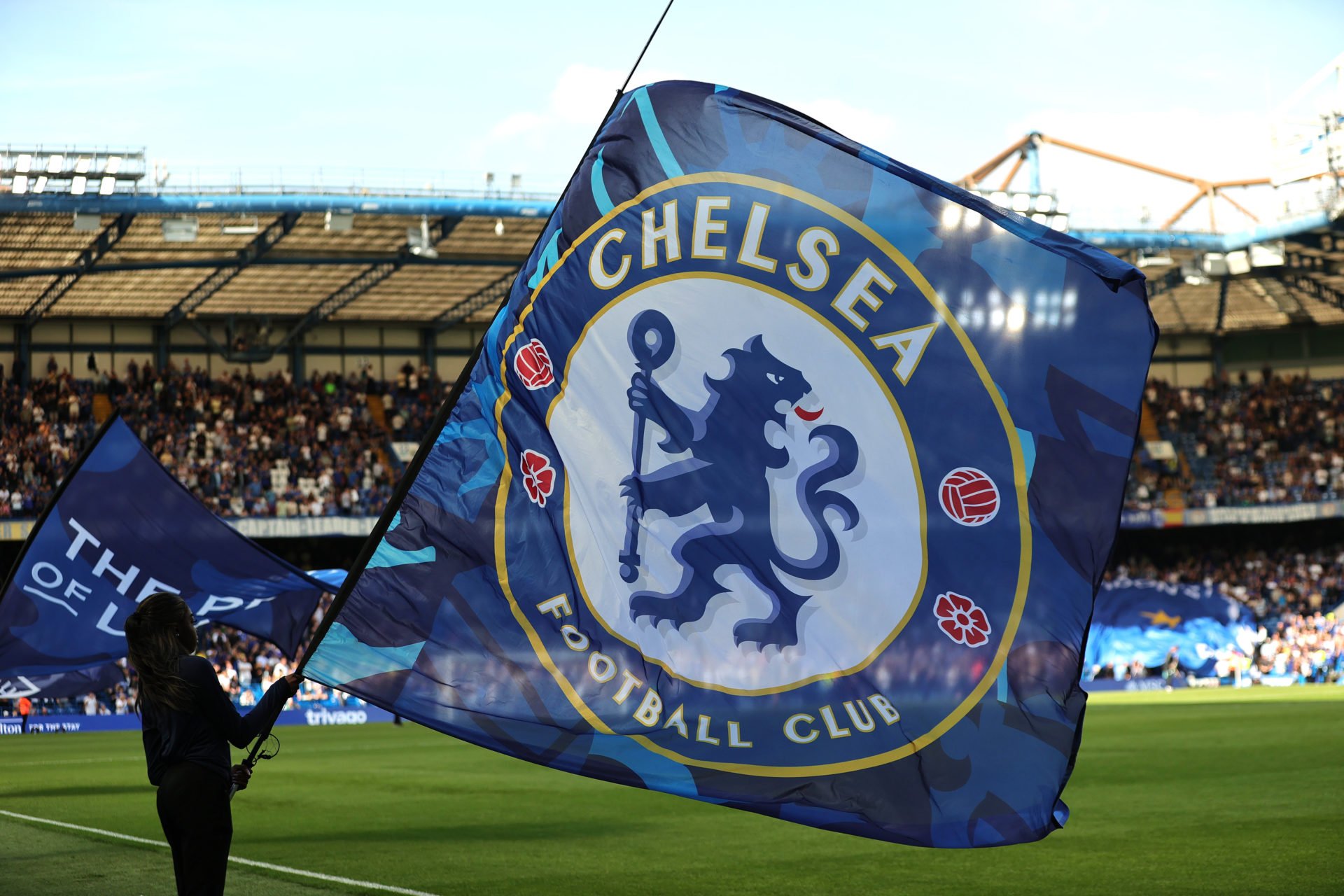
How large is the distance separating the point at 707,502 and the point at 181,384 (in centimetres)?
4478

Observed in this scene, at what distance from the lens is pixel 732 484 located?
22.9 feet

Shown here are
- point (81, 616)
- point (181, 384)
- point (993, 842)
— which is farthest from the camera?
point (181, 384)

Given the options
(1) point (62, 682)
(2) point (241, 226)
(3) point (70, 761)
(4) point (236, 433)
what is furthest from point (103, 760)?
(4) point (236, 433)

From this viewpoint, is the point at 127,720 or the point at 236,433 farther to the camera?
the point at 236,433

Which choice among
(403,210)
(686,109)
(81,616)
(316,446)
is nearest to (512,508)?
(686,109)

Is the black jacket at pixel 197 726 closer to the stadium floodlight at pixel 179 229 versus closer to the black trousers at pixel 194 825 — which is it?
the black trousers at pixel 194 825

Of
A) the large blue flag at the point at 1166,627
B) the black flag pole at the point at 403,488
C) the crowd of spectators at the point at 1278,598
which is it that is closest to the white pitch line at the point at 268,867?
the black flag pole at the point at 403,488

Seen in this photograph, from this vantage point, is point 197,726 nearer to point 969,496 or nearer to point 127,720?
point 969,496

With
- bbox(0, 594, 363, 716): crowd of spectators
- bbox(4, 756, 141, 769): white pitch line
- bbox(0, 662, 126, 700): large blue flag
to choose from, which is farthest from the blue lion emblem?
bbox(0, 594, 363, 716): crowd of spectators

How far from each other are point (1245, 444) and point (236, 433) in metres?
37.4

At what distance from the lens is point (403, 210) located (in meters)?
41.2

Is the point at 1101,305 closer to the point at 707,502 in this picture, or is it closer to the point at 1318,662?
the point at 707,502

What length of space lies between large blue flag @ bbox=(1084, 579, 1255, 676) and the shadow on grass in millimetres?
35627

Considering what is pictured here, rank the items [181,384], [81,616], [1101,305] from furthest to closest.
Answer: [181,384], [81,616], [1101,305]
